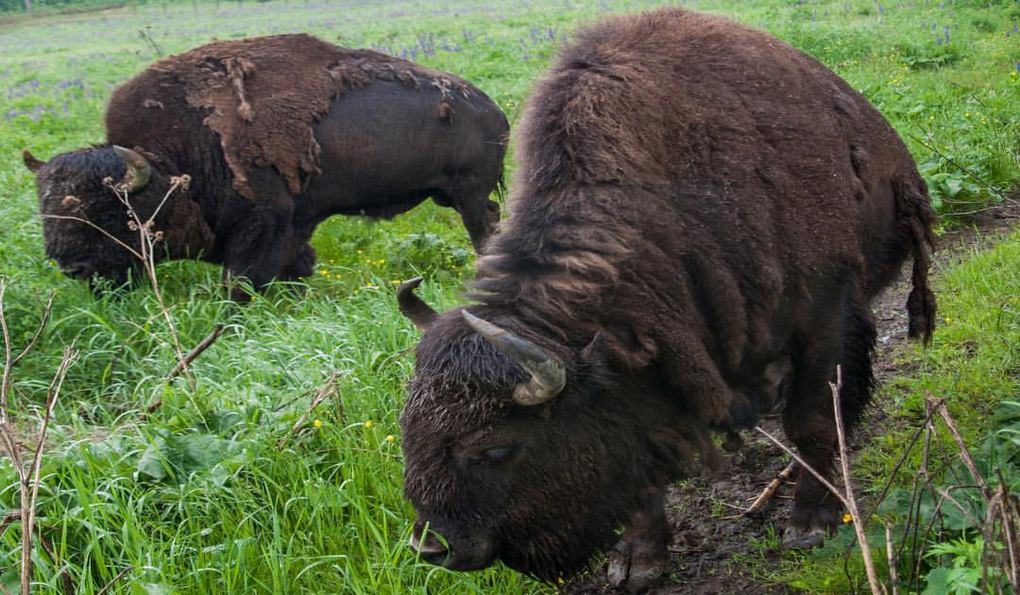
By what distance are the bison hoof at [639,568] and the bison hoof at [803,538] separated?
0.50m

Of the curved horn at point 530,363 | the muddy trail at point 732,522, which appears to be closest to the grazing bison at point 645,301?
the curved horn at point 530,363

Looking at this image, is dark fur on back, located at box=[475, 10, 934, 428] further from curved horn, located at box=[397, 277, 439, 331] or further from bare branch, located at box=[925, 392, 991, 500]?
bare branch, located at box=[925, 392, 991, 500]

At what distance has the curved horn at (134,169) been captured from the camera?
602cm

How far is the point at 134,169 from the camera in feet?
19.8

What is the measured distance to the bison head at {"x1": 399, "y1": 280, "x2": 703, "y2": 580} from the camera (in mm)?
2584

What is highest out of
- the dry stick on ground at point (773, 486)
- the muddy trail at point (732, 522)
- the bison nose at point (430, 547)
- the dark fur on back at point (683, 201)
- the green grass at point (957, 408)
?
the dark fur on back at point (683, 201)

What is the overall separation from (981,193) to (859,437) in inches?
134

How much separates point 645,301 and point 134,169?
4.40m

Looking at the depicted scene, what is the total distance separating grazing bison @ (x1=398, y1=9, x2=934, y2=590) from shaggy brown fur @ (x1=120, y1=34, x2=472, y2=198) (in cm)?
346

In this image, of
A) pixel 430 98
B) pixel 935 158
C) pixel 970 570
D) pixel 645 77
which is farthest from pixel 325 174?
pixel 970 570

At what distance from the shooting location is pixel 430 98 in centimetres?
704

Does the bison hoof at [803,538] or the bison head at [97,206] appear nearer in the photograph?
the bison hoof at [803,538]

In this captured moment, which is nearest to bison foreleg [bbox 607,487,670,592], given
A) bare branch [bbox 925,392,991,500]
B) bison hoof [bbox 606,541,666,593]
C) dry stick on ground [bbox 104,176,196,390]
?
bison hoof [bbox 606,541,666,593]

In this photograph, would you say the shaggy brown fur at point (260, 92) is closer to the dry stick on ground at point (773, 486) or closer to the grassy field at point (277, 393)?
the grassy field at point (277, 393)
